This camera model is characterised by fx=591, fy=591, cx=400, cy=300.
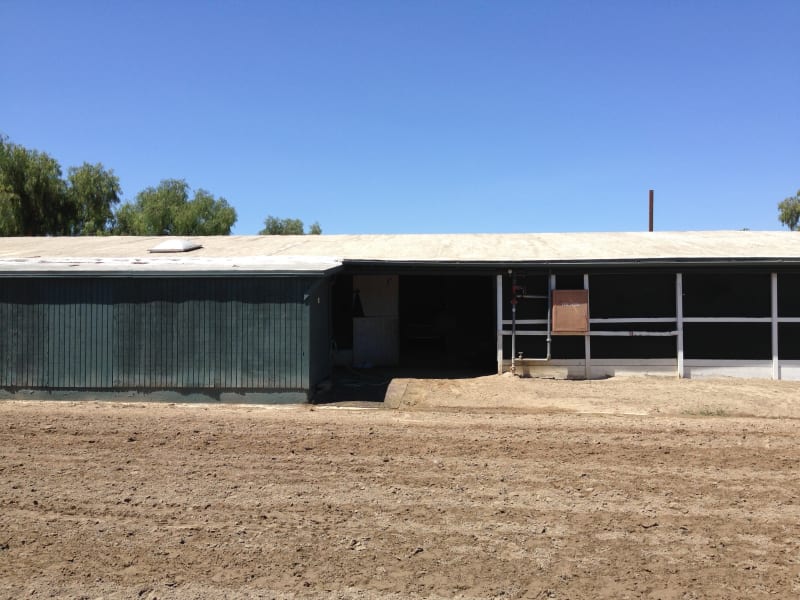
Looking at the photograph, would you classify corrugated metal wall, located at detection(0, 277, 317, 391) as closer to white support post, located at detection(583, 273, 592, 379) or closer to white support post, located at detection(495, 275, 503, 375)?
white support post, located at detection(495, 275, 503, 375)

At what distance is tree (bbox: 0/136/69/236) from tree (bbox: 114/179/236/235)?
14.2 ft

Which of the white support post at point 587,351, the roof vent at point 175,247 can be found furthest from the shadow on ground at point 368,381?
the roof vent at point 175,247

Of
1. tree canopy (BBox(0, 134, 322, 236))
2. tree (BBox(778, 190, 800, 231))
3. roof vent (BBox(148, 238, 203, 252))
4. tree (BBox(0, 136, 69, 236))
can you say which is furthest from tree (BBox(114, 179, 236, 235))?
tree (BBox(778, 190, 800, 231))

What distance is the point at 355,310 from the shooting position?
13922 millimetres

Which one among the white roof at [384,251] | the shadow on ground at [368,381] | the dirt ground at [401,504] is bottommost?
the dirt ground at [401,504]

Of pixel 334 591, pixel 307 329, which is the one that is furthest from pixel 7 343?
pixel 334 591

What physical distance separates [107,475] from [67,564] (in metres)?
1.98

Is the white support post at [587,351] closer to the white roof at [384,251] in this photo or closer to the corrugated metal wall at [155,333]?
the white roof at [384,251]

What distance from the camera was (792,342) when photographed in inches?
452

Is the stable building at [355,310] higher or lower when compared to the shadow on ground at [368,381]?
higher

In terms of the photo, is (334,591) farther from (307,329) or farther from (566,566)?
(307,329)

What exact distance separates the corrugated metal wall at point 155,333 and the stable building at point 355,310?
0.08 ft

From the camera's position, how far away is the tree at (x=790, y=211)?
1647 inches

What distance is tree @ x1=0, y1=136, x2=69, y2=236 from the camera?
1091 inches
